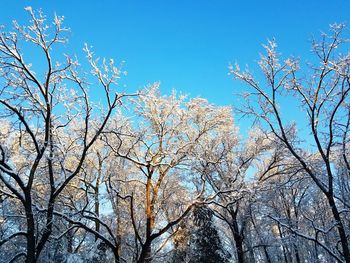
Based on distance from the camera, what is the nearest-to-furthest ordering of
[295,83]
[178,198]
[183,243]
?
[295,83]
[183,243]
[178,198]

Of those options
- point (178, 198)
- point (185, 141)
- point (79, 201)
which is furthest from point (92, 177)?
point (185, 141)

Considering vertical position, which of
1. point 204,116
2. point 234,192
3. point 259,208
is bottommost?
point 234,192

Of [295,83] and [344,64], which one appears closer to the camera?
[344,64]

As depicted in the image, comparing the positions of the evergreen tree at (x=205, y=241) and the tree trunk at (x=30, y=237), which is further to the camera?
the evergreen tree at (x=205, y=241)

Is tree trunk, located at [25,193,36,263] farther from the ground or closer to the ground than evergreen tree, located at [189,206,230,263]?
closer to the ground

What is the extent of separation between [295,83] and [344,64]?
2.07m

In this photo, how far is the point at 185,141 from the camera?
19.1 meters

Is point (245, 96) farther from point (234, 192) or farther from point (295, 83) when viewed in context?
point (234, 192)

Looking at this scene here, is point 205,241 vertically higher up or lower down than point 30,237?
higher up

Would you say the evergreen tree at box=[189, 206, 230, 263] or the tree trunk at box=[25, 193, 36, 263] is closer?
the tree trunk at box=[25, 193, 36, 263]

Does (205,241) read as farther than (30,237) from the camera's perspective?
Yes

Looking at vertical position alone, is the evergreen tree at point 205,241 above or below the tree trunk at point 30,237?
above

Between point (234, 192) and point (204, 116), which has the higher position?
point (204, 116)

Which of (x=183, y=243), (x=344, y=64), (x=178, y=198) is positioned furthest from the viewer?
(x=178, y=198)
